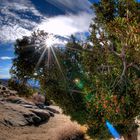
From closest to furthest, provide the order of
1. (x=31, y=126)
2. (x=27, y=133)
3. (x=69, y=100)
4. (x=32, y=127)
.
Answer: (x=69, y=100) < (x=27, y=133) < (x=32, y=127) < (x=31, y=126)

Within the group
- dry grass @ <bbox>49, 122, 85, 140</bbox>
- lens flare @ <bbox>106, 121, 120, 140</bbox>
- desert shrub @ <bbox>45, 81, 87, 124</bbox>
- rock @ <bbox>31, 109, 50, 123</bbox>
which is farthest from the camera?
rock @ <bbox>31, 109, 50, 123</bbox>

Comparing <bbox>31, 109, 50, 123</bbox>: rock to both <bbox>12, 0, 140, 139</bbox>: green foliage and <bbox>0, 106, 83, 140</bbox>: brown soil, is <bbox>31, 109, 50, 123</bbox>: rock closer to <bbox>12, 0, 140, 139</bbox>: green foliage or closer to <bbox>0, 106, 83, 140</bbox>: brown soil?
<bbox>0, 106, 83, 140</bbox>: brown soil

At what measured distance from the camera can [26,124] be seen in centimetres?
3675

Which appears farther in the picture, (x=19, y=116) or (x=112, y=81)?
(x=19, y=116)

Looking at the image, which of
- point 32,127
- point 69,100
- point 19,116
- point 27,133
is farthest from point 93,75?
point 19,116

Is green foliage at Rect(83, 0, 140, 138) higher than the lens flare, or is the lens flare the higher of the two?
green foliage at Rect(83, 0, 140, 138)

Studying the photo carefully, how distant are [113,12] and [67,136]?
16.9 meters

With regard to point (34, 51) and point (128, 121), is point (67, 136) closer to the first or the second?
point (34, 51)

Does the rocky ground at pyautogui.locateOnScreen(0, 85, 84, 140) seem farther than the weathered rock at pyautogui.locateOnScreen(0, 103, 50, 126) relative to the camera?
No

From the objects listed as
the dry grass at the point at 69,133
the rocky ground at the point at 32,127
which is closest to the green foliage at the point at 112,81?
the dry grass at the point at 69,133

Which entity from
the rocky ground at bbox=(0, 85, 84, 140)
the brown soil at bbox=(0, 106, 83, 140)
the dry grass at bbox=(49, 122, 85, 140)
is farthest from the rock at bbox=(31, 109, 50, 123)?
the dry grass at bbox=(49, 122, 85, 140)

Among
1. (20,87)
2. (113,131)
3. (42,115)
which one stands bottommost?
(42,115)

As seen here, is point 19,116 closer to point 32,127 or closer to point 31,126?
point 31,126

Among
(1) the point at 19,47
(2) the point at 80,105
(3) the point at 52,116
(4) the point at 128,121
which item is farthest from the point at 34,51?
(3) the point at 52,116
